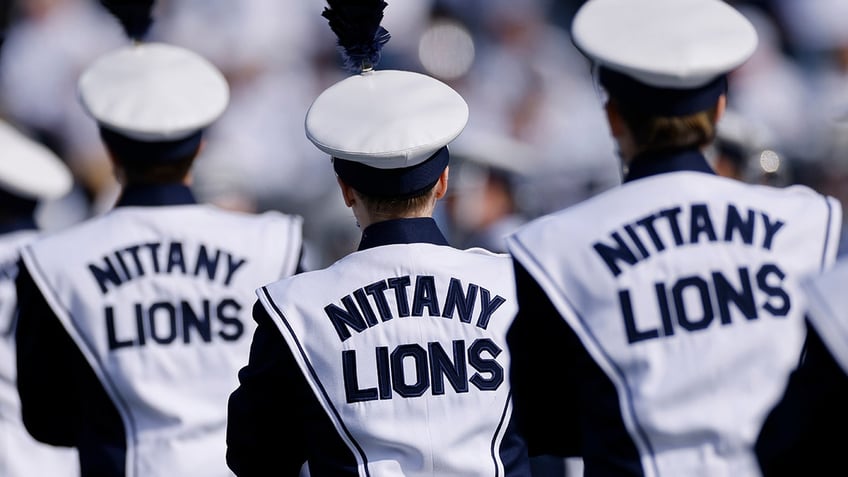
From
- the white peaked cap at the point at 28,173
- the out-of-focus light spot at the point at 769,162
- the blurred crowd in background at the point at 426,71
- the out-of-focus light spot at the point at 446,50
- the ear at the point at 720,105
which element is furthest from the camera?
the out-of-focus light spot at the point at 446,50

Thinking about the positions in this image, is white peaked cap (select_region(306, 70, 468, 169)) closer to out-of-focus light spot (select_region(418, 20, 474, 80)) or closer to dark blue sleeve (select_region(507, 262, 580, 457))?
dark blue sleeve (select_region(507, 262, 580, 457))

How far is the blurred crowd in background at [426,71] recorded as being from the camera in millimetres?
8289

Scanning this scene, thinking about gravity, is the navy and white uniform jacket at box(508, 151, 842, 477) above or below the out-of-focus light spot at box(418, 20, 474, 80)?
above

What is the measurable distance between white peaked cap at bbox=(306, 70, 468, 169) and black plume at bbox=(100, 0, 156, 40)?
133cm

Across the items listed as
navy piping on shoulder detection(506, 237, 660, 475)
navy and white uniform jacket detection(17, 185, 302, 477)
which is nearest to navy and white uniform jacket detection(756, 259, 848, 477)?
navy piping on shoulder detection(506, 237, 660, 475)

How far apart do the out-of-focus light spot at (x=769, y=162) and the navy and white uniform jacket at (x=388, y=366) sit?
324 cm

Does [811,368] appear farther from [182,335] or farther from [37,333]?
[37,333]

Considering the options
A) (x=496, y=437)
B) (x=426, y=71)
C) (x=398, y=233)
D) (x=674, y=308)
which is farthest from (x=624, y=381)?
(x=426, y=71)

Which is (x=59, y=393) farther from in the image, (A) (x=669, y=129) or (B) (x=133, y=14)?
(A) (x=669, y=129)

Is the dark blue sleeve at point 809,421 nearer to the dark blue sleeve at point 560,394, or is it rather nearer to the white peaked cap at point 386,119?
the dark blue sleeve at point 560,394

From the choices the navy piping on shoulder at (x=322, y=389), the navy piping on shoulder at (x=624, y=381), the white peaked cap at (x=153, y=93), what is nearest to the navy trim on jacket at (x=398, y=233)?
the navy piping on shoulder at (x=322, y=389)

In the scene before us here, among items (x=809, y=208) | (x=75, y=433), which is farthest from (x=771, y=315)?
(x=75, y=433)

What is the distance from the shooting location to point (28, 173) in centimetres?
524

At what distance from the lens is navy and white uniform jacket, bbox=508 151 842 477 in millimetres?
2854
